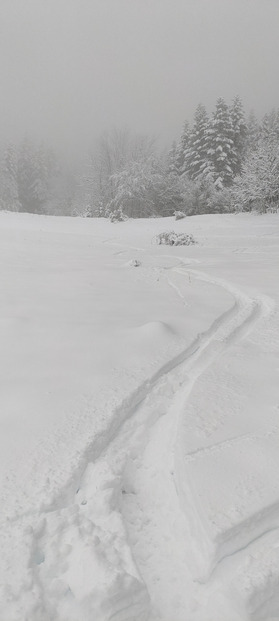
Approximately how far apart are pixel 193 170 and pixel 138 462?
32.3 metres

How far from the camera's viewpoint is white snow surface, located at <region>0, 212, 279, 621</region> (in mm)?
1463

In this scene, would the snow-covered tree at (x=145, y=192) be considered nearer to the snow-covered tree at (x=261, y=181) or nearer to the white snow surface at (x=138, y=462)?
the snow-covered tree at (x=261, y=181)

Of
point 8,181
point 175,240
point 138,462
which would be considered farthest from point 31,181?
point 138,462

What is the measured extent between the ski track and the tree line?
1882 centimetres

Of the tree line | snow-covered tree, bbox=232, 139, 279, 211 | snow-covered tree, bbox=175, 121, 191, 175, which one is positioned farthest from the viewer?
snow-covered tree, bbox=175, 121, 191, 175

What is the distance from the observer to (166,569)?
159 centimetres

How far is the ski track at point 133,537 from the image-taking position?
4.69 ft

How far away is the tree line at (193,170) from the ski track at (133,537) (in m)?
18.8

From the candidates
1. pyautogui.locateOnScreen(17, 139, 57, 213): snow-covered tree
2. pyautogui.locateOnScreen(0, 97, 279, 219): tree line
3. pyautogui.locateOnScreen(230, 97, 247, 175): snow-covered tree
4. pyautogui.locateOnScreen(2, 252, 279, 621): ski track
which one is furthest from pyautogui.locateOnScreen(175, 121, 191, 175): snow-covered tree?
pyautogui.locateOnScreen(2, 252, 279, 621): ski track

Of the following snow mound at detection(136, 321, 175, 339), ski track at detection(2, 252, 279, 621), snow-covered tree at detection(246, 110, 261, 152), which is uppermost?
snow-covered tree at detection(246, 110, 261, 152)

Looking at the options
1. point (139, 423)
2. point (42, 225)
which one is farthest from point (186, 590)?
point (42, 225)

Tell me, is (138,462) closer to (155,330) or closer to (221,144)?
(155,330)

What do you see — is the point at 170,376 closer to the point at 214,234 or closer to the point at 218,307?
the point at 218,307

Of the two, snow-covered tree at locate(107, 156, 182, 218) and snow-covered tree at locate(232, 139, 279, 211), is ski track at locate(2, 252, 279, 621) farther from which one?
snow-covered tree at locate(107, 156, 182, 218)
